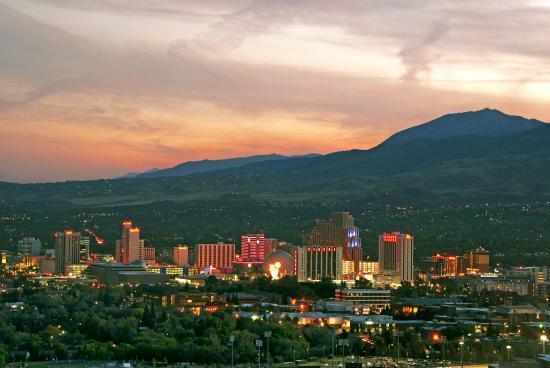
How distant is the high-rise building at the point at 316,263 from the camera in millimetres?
117688

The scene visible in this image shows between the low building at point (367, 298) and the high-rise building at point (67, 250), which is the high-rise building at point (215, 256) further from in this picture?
the low building at point (367, 298)

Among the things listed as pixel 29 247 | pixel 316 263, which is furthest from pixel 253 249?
pixel 29 247

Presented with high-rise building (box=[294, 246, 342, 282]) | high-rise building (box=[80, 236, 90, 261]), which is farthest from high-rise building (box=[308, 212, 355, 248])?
high-rise building (box=[80, 236, 90, 261])

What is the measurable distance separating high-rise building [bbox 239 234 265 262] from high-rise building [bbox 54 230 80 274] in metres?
16.8

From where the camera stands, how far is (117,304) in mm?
82250

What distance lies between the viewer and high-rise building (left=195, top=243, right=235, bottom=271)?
142 m

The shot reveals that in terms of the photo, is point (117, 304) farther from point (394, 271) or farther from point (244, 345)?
point (394, 271)

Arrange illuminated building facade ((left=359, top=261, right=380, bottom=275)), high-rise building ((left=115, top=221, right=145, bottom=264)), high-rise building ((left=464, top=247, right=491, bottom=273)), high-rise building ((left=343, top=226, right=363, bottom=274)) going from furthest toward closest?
high-rise building ((left=115, top=221, right=145, bottom=264))
high-rise building ((left=343, top=226, right=363, bottom=274))
high-rise building ((left=464, top=247, right=491, bottom=273))
illuminated building facade ((left=359, top=261, right=380, bottom=275))

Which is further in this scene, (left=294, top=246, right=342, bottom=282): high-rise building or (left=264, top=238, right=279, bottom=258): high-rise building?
(left=264, top=238, right=279, bottom=258): high-rise building

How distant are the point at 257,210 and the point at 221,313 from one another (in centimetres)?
12185

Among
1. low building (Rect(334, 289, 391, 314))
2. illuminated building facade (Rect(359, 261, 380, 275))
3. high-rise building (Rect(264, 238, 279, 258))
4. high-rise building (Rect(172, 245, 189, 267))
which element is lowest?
low building (Rect(334, 289, 391, 314))

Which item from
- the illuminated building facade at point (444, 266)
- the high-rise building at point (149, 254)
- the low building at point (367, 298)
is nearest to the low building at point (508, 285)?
the low building at point (367, 298)

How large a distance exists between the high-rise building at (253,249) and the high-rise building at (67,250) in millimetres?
16796

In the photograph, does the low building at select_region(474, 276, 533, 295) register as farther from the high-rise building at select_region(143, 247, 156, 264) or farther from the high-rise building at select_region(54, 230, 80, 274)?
the high-rise building at select_region(143, 247, 156, 264)
